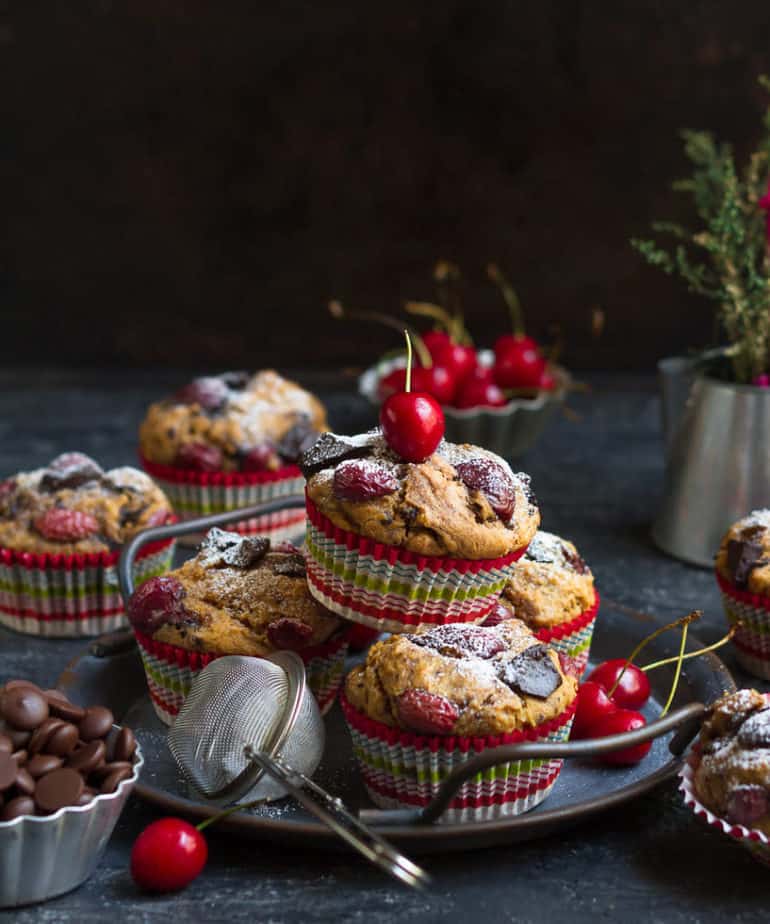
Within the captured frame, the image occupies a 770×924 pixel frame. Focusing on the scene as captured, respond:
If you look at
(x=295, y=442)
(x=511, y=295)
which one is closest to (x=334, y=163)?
(x=511, y=295)

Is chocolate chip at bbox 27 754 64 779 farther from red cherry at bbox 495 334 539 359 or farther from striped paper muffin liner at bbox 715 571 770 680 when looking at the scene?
red cherry at bbox 495 334 539 359

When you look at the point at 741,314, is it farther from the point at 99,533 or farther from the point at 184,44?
the point at 184,44

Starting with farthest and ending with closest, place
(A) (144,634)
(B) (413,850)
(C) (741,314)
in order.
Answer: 1. (C) (741,314)
2. (A) (144,634)
3. (B) (413,850)

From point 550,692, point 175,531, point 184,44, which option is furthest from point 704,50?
point 550,692

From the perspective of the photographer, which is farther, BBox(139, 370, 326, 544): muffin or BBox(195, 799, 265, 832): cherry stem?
BBox(139, 370, 326, 544): muffin

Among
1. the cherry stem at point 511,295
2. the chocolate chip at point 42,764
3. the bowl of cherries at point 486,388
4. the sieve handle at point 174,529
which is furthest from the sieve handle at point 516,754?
the cherry stem at point 511,295

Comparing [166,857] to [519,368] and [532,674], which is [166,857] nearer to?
[532,674]

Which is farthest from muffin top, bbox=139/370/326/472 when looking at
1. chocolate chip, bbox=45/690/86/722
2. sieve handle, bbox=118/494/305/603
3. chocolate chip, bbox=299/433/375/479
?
chocolate chip, bbox=45/690/86/722
